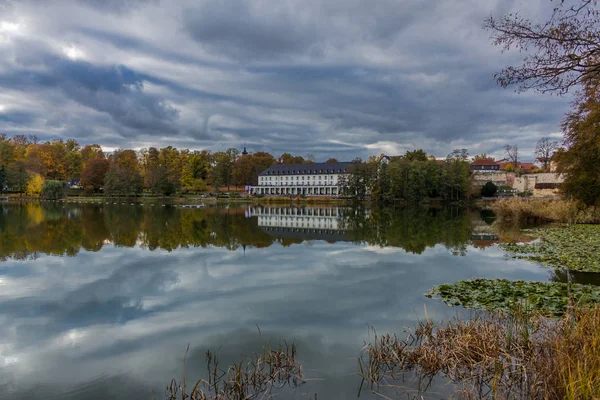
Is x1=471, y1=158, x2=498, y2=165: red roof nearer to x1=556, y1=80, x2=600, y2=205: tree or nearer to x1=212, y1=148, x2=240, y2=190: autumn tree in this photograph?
x1=212, y1=148, x2=240, y2=190: autumn tree

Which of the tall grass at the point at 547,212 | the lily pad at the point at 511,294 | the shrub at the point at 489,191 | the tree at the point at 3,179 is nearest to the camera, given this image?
the lily pad at the point at 511,294

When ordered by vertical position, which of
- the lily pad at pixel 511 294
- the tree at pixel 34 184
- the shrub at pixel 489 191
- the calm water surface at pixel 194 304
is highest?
the tree at pixel 34 184

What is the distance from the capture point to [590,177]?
18.3 metres

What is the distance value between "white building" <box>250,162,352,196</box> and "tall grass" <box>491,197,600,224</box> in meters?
54.1

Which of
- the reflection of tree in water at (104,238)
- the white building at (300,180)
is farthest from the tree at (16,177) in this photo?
the reflection of tree in water at (104,238)

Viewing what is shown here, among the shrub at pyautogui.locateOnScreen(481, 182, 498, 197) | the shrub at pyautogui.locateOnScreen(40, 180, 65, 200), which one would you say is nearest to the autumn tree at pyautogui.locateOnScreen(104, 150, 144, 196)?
the shrub at pyautogui.locateOnScreen(40, 180, 65, 200)

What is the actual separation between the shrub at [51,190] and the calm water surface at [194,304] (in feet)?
166

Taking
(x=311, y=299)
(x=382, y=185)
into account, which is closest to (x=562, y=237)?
(x=311, y=299)

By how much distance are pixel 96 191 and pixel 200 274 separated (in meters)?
76.1

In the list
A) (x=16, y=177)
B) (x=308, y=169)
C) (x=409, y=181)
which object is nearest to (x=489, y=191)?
(x=409, y=181)

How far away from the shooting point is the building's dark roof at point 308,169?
8746cm

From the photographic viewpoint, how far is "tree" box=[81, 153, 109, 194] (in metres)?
74.5

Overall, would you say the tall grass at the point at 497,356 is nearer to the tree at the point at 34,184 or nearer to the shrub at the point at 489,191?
the shrub at the point at 489,191

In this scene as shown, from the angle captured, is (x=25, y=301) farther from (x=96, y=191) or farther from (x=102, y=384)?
(x=96, y=191)
